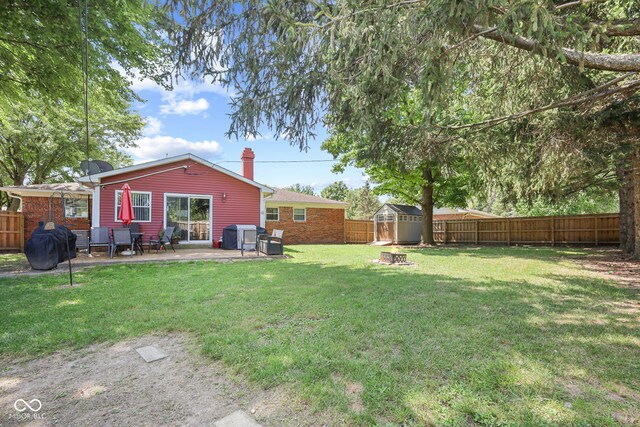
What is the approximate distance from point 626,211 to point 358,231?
1324cm

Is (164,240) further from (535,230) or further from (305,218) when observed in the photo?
(535,230)

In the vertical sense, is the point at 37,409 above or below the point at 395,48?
below

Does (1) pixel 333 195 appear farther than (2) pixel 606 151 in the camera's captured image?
Yes

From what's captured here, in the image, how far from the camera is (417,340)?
10.5 ft

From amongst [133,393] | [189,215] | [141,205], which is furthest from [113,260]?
[133,393]

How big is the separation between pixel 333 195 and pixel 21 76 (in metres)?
→ 50.4

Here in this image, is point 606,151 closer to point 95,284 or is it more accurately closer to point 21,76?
point 95,284

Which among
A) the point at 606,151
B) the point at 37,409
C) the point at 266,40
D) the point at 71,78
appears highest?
the point at 71,78

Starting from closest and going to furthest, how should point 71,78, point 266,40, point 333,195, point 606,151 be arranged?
point 266,40
point 606,151
point 71,78
point 333,195

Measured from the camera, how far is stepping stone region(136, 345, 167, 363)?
2.87 metres

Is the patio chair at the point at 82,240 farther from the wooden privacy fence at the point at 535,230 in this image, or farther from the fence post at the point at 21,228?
the wooden privacy fence at the point at 535,230

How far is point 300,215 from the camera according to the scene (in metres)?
19.3

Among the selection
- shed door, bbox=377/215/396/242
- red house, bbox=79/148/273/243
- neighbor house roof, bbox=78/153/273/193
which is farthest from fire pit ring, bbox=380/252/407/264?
shed door, bbox=377/215/396/242

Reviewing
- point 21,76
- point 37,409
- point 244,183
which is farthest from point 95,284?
point 244,183
